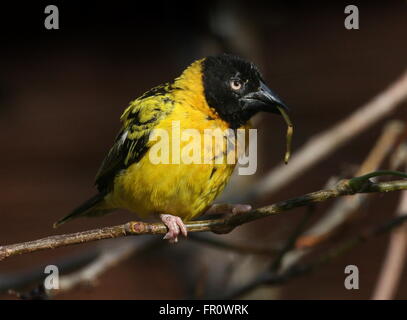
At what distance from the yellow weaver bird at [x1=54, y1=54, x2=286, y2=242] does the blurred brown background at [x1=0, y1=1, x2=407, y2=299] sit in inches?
89.5

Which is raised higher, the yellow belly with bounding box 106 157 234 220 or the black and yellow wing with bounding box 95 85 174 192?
the black and yellow wing with bounding box 95 85 174 192

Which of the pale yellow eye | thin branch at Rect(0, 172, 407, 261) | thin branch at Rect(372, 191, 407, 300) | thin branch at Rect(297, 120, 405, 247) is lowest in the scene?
thin branch at Rect(372, 191, 407, 300)

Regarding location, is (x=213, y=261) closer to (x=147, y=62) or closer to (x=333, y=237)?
(x=333, y=237)

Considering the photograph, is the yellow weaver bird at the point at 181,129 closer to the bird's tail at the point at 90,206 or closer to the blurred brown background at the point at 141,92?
the bird's tail at the point at 90,206

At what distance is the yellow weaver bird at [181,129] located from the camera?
2436 mm

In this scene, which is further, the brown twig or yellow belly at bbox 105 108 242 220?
the brown twig

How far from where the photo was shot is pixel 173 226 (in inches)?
92.4

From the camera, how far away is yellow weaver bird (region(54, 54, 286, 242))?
2.44 meters

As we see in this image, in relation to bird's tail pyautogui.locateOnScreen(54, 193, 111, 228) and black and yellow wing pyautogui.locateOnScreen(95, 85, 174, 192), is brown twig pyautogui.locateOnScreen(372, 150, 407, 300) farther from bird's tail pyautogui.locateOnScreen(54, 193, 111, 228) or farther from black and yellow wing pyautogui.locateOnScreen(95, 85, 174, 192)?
bird's tail pyautogui.locateOnScreen(54, 193, 111, 228)

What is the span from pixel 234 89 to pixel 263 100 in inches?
5.0

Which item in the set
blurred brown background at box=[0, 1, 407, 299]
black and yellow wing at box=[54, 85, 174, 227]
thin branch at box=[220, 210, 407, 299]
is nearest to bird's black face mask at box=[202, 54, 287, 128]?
black and yellow wing at box=[54, 85, 174, 227]

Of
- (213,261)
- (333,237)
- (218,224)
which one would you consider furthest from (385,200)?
(218,224)

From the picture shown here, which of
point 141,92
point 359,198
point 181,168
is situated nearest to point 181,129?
point 181,168

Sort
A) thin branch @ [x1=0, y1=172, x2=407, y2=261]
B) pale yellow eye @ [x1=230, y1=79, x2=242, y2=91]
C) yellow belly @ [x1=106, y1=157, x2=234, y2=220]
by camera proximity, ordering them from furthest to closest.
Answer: pale yellow eye @ [x1=230, y1=79, x2=242, y2=91] → yellow belly @ [x1=106, y1=157, x2=234, y2=220] → thin branch @ [x1=0, y1=172, x2=407, y2=261]
